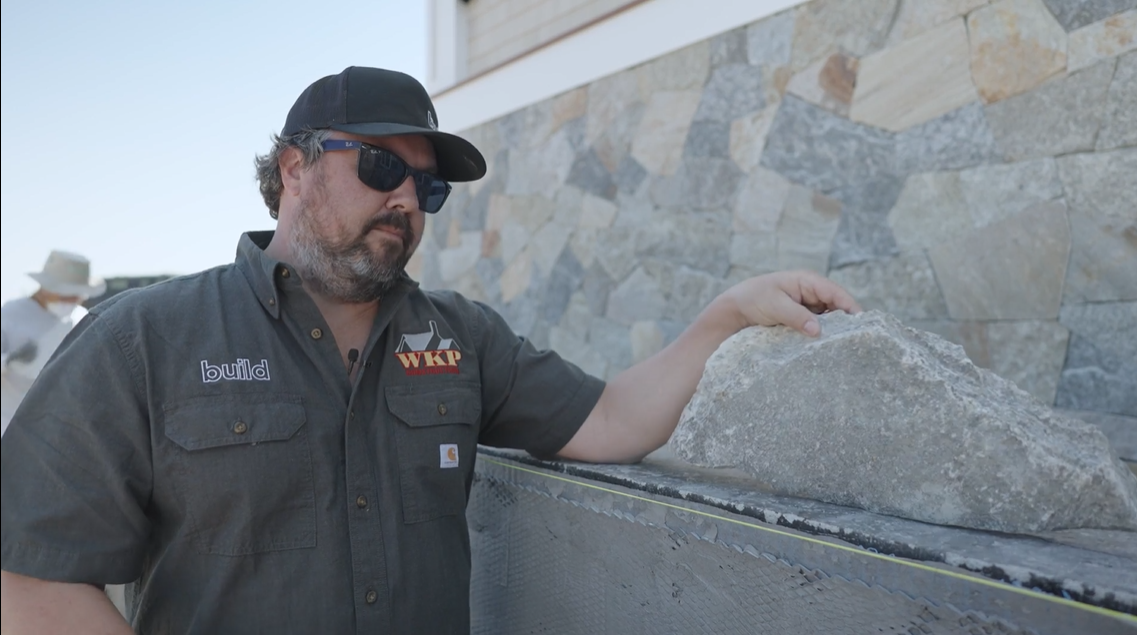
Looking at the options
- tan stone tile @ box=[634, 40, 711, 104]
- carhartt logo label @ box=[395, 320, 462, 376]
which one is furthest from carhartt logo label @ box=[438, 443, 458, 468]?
tan stone tile @ box=[634, 40, 711, 104]

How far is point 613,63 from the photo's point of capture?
4.70m

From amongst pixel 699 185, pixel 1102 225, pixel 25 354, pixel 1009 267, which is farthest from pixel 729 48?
pixel 25 354

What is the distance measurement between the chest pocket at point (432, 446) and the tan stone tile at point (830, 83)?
2334 mm

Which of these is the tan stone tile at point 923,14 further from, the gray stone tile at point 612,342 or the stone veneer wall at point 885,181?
the gray stone tile at point 612,342

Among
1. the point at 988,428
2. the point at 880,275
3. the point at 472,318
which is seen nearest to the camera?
the point at 988,428

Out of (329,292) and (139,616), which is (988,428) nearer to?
(329,292)

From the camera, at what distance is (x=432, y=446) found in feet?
5.96

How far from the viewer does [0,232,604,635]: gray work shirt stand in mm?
1397

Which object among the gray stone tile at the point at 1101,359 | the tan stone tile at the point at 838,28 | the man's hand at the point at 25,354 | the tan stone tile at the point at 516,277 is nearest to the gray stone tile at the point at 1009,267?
the gray stone tile at the point at 1101,359

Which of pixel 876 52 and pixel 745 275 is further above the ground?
pixel 876 52

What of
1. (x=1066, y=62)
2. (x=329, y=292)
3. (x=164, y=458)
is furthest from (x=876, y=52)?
(x=164, y=458)

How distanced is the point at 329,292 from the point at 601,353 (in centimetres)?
302

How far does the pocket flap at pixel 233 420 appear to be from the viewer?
1.53 meters

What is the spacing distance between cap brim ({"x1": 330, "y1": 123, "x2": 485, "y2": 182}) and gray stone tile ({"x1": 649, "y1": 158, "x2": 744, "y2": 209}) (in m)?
2.06
